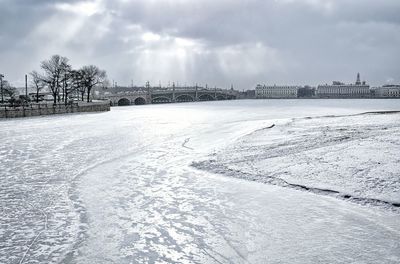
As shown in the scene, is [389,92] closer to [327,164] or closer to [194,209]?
[327,164]

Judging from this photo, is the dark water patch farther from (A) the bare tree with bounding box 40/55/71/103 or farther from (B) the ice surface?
(A) the bare tree with bounding box 40/55/71/103

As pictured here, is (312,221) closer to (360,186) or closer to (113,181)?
(360,186)

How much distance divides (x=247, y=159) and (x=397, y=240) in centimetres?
816

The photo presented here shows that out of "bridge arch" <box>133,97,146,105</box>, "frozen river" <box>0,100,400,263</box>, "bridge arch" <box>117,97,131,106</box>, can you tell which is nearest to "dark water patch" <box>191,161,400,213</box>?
"frozen river" <box>0,100,400,263</box>

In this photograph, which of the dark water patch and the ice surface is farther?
the ice surface

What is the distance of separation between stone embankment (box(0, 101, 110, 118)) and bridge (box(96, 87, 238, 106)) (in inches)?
1256

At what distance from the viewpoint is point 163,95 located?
12394cm

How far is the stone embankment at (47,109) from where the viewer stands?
42500 mm

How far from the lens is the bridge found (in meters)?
97.7

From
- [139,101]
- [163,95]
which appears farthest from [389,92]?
[139,101]

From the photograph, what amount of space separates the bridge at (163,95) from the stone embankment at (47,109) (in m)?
31.9

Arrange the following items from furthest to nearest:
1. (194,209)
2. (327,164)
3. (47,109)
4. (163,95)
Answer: (163,95) → (47,109) → (327,164) → (194,209)

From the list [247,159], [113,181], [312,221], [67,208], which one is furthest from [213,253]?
[247,159]

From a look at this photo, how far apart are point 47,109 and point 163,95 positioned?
76.4 m
